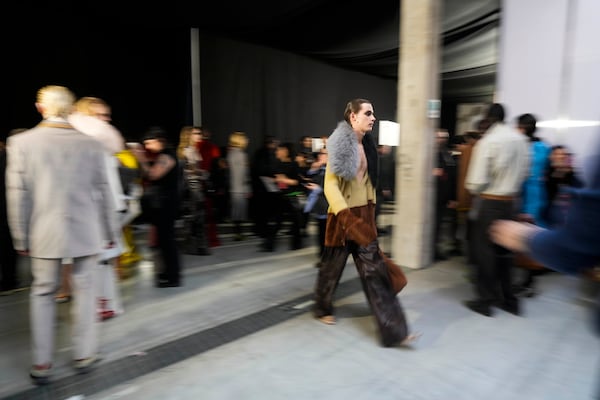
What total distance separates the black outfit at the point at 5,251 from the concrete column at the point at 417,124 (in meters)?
3.99

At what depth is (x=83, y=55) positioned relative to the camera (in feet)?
19.3

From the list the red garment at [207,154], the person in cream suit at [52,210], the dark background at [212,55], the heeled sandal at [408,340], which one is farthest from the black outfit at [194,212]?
the heeled sandal at [408,340]

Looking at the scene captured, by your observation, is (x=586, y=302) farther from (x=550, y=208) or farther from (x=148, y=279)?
(x=148, y=279)

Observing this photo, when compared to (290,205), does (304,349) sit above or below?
below

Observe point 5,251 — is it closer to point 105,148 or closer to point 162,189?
point 162,189

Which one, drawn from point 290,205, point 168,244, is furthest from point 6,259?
point 290,205

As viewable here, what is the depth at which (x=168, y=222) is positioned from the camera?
380cm

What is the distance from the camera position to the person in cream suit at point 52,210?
7.35ft

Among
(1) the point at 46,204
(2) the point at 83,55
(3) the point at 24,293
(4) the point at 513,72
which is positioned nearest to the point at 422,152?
(4) the point at 513,72

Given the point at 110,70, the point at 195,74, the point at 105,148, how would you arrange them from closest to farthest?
the point at 105,148
the point at 110,70
the point at 195,74

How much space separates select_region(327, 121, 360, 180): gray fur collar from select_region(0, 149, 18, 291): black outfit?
321cm

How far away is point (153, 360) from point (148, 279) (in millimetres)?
1734

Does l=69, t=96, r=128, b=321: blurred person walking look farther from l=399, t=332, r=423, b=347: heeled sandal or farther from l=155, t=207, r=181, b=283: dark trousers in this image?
l=399, t=332, r=423, b=347: heeled sandal

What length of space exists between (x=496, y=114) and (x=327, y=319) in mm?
2148
